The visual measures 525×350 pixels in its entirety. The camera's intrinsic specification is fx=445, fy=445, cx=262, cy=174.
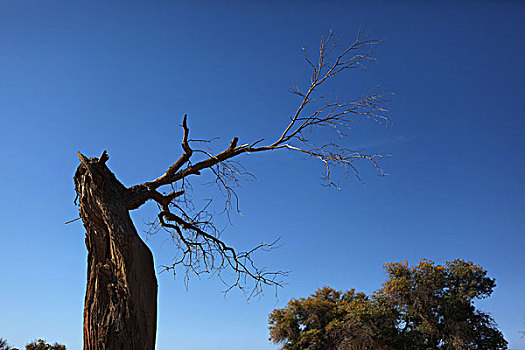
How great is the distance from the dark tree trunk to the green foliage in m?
19.0

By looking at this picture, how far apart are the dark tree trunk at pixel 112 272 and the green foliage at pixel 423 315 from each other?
19.0 metres

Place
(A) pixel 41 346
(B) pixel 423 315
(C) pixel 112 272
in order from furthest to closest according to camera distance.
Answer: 1. (B) pixel 423 315
2. (A) pixel 41 346
3. (C) pixel 112 272

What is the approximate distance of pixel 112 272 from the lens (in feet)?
14.4

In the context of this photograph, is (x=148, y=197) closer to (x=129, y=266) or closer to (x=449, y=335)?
(x=129, y=266)

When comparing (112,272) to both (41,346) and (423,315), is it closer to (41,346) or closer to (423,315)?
(41,346)

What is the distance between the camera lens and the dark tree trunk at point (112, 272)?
411 centimetres

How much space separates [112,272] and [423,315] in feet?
65.5

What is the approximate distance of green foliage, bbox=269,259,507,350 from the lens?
20000 millimetres

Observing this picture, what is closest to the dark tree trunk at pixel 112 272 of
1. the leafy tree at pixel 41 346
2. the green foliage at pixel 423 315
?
the leafy tree at pixel 41 346

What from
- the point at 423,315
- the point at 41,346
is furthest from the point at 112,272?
the point at 423,315

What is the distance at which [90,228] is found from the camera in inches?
184

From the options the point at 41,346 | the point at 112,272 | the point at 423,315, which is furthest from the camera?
the point at 423,315

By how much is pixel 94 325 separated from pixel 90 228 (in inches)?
39.8

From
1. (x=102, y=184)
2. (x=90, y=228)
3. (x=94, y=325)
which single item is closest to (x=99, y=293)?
(x=94, y=325)
